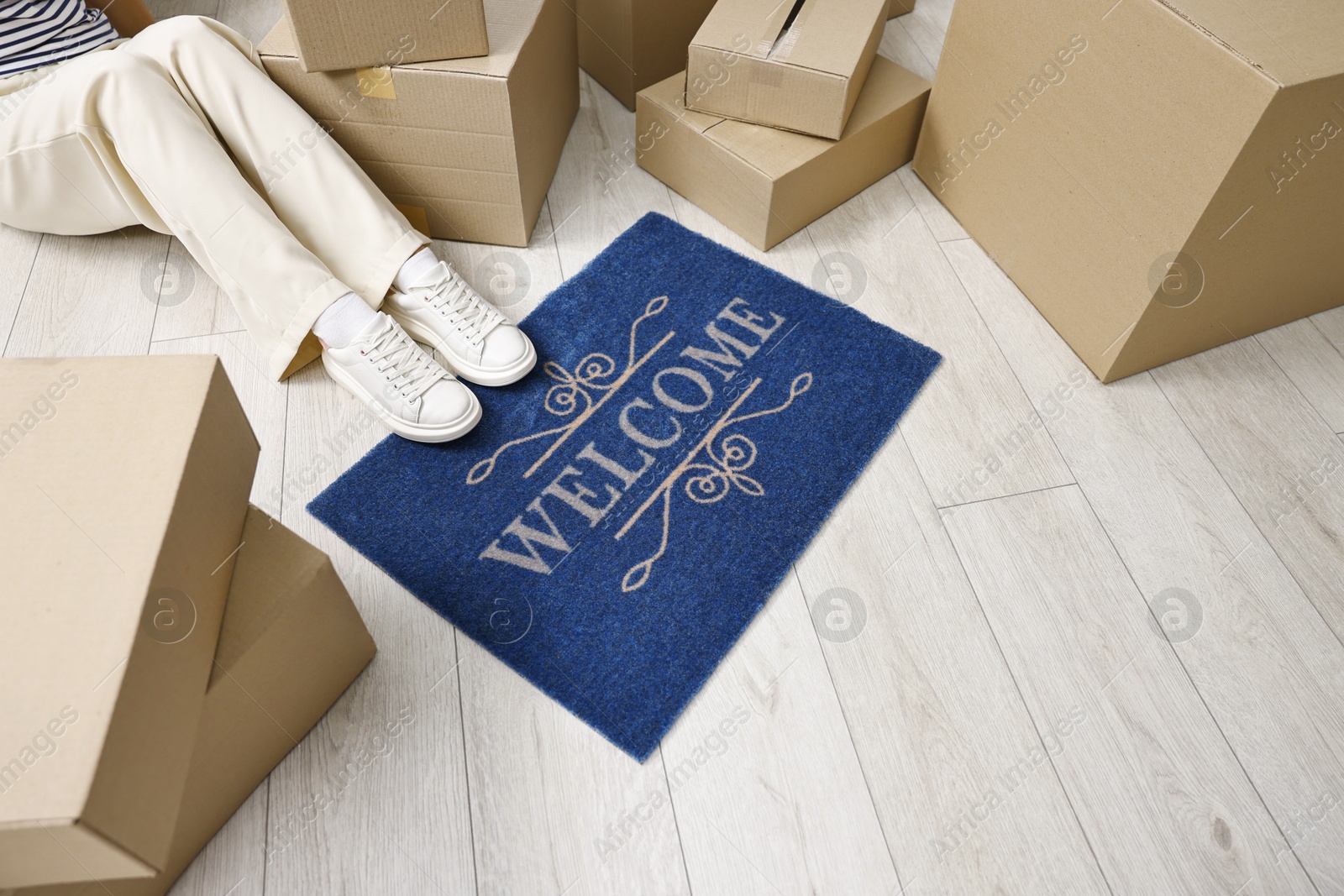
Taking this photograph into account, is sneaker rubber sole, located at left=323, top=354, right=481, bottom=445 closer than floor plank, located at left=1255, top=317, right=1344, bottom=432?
Yes

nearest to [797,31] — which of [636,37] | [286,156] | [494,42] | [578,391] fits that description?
[636,37]

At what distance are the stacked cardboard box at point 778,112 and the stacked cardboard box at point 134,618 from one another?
0.95 m

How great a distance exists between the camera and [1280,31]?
1.02 meters

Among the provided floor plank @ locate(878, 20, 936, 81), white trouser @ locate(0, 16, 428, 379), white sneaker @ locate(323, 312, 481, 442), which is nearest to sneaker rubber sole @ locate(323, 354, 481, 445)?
white sneaker @ locate(323, 312, 481, 442)

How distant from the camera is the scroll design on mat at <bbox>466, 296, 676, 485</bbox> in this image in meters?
1.23

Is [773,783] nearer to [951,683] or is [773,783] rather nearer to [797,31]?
[951,683]

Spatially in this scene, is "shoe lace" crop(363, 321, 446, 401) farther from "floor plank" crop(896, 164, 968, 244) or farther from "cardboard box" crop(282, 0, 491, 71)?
"floor plank" crop(896, 164, 968, 244)

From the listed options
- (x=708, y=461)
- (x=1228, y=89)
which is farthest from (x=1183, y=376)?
(x=708, y=461)

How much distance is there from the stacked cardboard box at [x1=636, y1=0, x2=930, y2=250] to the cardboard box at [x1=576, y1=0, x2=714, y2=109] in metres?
0.16

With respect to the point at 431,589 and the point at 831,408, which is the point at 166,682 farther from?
the point at 831,408

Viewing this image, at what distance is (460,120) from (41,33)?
2.05ft

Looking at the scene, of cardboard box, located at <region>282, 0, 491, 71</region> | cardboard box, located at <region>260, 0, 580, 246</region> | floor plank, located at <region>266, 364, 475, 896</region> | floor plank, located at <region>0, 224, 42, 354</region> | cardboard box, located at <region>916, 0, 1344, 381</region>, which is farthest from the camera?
floor plank, located at <region>0, 224, 42, 354</region>

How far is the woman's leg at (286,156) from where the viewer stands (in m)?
1.24

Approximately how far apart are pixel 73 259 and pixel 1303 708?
1.97m
